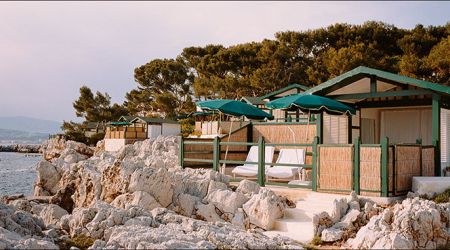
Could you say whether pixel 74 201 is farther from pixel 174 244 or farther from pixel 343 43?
pixel 343 43

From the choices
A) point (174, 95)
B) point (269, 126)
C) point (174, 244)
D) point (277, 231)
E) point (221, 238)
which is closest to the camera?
point (174, 244)

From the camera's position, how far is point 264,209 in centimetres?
930

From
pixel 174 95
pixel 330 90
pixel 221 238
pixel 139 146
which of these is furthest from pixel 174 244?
pixel 174 95

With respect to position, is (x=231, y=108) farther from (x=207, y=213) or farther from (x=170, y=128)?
(x=170, y=128)

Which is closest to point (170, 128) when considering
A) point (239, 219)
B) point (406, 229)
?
point (239, 219)

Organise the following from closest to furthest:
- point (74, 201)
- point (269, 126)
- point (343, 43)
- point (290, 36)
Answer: point (74, 201) → point (269, 126) → point (343, 43) → point (290, 36)

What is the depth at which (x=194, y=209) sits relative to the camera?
33.1ft

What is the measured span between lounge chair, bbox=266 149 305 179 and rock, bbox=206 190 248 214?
6.03ft

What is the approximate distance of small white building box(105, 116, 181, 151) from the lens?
33.2 meters

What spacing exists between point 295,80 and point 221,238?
3257cm

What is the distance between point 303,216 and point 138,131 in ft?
87.2

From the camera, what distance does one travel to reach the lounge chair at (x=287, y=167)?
11602 millimetres

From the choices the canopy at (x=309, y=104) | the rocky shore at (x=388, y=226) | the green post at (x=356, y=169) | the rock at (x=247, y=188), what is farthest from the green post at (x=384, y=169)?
the rock at (x=247, y=188)

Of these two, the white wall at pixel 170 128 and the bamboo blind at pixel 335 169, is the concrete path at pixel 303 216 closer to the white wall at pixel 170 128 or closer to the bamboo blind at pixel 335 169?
the bamboo blind at pixel 335 169
